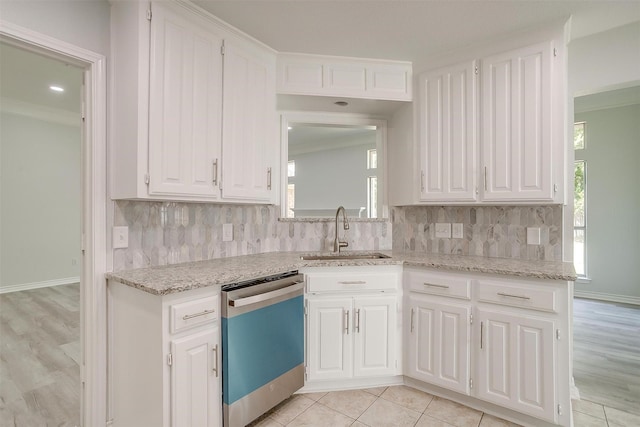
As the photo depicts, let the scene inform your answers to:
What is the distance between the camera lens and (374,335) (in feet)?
7.17

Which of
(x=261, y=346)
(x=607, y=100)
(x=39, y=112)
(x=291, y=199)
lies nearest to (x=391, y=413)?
(x=261, y=346)

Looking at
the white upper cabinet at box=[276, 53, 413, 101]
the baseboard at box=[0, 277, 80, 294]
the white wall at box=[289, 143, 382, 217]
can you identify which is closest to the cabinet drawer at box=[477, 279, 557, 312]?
the white wall at box=[289, 143, 382, 217]

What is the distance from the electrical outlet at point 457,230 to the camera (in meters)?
2.56

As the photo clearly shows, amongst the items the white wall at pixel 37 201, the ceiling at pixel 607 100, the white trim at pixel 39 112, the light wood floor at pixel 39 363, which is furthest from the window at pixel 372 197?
the white trim at pixel 39 112

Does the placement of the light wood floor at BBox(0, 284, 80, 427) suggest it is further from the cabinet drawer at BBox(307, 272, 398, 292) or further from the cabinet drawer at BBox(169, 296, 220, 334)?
the cabinet drawer at BBox(307, 272, 398, 292)

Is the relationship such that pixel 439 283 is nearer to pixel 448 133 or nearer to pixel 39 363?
pixel 448 133

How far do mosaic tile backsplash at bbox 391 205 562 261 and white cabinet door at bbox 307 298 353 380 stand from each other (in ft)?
3.09

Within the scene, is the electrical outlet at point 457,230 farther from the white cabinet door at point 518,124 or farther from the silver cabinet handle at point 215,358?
the silver cabinet handle at point 215,358

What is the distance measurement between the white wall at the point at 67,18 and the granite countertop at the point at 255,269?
4.13ft

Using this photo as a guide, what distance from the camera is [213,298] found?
162 cm

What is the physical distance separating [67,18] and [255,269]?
1633 mm

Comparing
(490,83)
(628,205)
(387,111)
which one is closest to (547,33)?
(490,83)

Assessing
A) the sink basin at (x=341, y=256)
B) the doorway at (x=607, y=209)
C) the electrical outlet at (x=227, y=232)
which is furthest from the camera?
the doorway at (x=607, y=209)

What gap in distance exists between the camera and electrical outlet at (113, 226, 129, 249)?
180 centimetres
